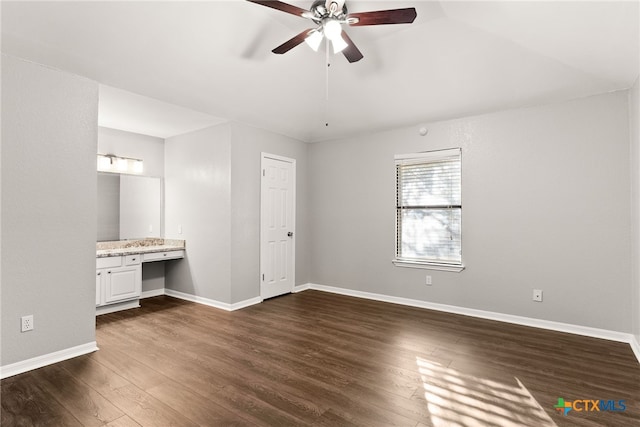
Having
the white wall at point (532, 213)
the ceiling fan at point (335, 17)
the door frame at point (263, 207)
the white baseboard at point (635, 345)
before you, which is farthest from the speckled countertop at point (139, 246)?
the white baseboard at point (635, 345)

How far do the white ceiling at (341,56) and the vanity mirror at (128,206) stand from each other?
1.15 metres

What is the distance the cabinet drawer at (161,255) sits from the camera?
4.58 m

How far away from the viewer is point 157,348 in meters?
3.13

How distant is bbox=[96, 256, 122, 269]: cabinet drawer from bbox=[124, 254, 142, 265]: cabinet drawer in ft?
0.24

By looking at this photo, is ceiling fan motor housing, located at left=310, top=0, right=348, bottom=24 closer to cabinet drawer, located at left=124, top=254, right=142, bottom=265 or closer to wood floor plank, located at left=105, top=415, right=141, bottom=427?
wood floor plank, located at left=105, top=415, right=141, bottom=427

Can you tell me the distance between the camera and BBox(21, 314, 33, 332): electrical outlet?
2.68 m

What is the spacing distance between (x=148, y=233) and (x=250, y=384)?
144 inches

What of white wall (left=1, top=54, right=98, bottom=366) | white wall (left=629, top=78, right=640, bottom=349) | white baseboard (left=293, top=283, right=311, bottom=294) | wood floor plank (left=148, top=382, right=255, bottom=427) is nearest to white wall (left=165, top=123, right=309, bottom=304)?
white baseboard (left=293, top=283, right=311, bottom=294)

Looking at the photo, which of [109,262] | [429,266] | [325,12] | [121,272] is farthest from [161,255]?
[325,12]

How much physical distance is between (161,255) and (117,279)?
63cm

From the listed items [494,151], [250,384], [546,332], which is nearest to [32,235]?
[250,384]

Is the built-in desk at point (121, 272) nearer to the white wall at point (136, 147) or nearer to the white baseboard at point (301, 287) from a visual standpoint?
the white wall at point (136, 147)

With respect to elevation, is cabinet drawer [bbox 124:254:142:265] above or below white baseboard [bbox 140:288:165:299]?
above

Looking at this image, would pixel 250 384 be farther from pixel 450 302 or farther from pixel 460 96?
pixel 460 96
